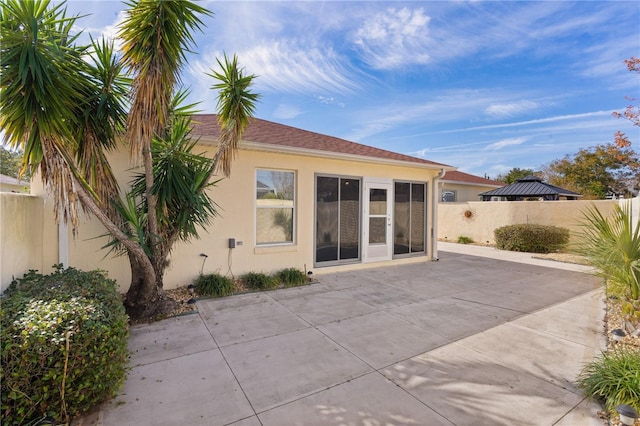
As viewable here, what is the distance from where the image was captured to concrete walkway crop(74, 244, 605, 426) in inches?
105

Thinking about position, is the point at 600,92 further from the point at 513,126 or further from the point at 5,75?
the point at 5,75

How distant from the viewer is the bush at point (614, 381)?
105 inches

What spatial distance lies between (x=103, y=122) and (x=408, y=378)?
540 centimetres

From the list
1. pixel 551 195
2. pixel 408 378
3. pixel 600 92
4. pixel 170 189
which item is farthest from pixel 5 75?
pixel 551 195

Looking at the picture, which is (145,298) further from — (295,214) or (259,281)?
(295,214)

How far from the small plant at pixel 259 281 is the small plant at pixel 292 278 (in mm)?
236

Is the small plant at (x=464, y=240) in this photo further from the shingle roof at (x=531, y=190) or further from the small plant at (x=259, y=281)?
the small plant at (x=259, y=281)

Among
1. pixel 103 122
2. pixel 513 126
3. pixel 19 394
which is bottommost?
pixel 19 394

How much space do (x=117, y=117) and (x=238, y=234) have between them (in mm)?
3385

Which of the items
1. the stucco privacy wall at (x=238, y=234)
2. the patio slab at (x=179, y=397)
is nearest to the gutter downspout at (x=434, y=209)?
the stucco privacy wall at (x=238, y=234)

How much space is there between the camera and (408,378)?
126 inches

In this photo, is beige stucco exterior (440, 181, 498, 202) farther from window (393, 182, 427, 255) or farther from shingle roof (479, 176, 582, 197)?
window (393, 182, 427, 255)

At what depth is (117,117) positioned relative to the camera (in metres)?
4.42

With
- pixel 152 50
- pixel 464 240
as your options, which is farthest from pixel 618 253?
pixel 464 240
